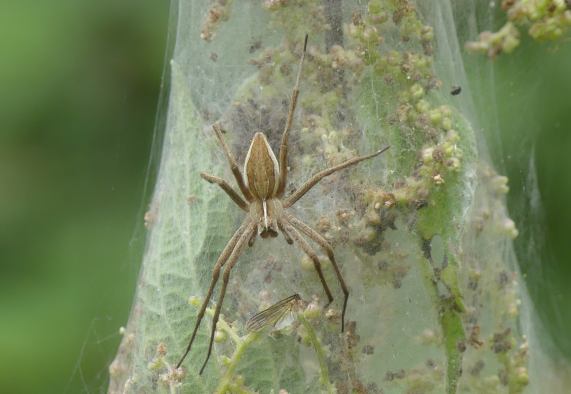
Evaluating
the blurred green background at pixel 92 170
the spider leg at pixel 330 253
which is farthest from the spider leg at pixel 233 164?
the blurred green background at pixel 92 170

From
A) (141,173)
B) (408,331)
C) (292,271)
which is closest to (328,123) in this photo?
(292,271)

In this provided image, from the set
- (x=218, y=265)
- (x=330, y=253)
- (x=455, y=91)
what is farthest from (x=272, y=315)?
(x=455, y=91)

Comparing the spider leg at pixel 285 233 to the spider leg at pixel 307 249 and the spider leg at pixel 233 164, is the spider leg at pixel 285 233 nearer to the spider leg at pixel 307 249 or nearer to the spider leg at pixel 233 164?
the spider leg at pixel 307 249

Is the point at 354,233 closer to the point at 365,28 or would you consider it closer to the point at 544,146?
the point at 365,28

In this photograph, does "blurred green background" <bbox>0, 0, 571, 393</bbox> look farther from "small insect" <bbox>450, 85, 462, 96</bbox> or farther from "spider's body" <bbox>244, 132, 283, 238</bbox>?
"spider's body" <bbox>244, 132, 283, 238</bbox>

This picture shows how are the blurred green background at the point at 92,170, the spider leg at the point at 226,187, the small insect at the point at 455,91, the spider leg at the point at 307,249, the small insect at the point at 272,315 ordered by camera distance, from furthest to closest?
the blurred green background at the point at 92,170 < the small insect at the point at 455,91 < the spider leg at the point at 226,187 < the spider leg at the point at 307,249 < the small insect at the point at 272,315

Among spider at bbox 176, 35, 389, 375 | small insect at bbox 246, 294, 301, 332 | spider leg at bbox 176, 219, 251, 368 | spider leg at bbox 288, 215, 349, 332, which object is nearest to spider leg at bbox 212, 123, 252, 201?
spider at bbox 176, 35, 389, 375
